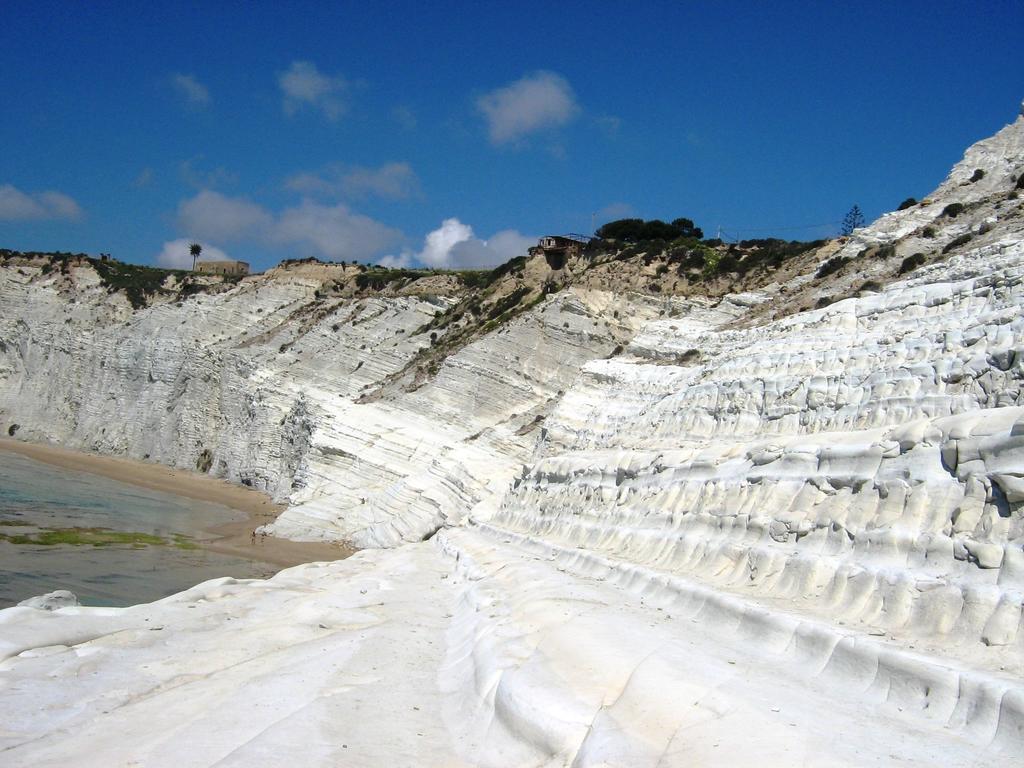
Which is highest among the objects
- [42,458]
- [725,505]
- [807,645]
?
[725,505]

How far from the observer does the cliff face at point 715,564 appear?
5270 millimetres

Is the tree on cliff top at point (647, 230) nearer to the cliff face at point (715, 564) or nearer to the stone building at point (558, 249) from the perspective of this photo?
the stone building at point (558, 249)

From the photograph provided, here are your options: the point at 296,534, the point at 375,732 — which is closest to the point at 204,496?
the point at 296,534

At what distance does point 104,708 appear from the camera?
7008 mm

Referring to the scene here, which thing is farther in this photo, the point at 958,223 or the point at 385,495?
the point at 385,495

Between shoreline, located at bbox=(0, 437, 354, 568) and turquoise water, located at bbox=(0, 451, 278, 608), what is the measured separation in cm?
83

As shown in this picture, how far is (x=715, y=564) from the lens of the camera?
9.45 m

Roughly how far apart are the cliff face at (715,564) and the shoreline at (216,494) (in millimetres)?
1961

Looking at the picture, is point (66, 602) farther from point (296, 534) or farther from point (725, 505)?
point (296, 534)

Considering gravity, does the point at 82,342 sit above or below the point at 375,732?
above

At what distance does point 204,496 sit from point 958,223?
102 feet

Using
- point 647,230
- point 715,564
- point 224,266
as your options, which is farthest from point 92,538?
point 224,266

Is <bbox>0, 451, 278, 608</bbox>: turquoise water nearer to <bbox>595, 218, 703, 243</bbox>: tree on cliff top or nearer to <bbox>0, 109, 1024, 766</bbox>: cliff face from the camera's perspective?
<bbox>0, 109, 1024, 766</bbox>: cliff face

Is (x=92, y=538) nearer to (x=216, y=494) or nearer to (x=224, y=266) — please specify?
(x=216, y=494)
